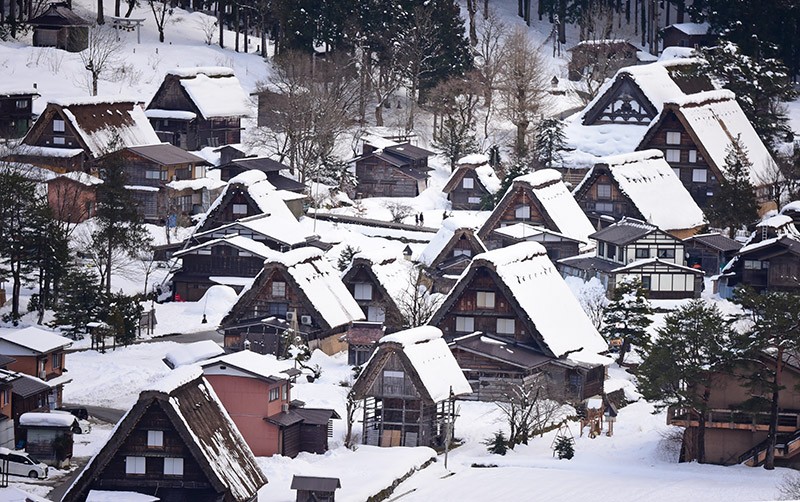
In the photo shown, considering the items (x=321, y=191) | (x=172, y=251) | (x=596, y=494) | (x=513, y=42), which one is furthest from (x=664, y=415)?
(x=513, y=42)

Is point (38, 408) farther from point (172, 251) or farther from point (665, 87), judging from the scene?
point (665, 87)

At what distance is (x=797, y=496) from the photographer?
135 feet

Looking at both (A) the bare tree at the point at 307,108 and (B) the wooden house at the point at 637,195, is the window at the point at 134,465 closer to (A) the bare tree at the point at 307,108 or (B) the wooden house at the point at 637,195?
(B) the wooden house at the point at 637,195

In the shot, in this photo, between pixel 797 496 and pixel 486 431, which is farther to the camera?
pixel 486 431

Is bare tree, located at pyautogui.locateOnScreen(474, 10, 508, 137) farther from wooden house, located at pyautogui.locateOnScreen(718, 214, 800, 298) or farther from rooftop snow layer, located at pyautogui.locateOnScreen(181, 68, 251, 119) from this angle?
wooden house, located at pyautogui.locateOnScreen(718, 214, 800, 298)

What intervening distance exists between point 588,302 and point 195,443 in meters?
22.3

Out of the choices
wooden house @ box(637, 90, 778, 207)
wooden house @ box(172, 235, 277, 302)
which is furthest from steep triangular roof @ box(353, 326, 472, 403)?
wooden house @ box(637, 90, 778, 207)

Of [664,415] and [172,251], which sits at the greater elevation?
[172,251]

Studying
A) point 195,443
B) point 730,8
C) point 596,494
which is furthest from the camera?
point 730,8

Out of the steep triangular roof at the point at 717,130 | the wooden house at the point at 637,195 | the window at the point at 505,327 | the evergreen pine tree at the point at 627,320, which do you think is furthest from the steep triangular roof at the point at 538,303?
the steep triangular roof at the point at 717,130

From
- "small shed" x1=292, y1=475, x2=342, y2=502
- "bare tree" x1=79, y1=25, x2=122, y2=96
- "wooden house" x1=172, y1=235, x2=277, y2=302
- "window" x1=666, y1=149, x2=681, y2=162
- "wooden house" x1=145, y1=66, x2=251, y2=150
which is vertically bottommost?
"small shed" x1=292, y1=475, x2=342, y2=502

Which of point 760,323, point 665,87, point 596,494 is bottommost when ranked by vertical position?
point 596,494

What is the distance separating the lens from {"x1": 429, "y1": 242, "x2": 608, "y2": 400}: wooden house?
52938 mm

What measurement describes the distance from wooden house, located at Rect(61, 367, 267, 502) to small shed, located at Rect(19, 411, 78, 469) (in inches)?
180
